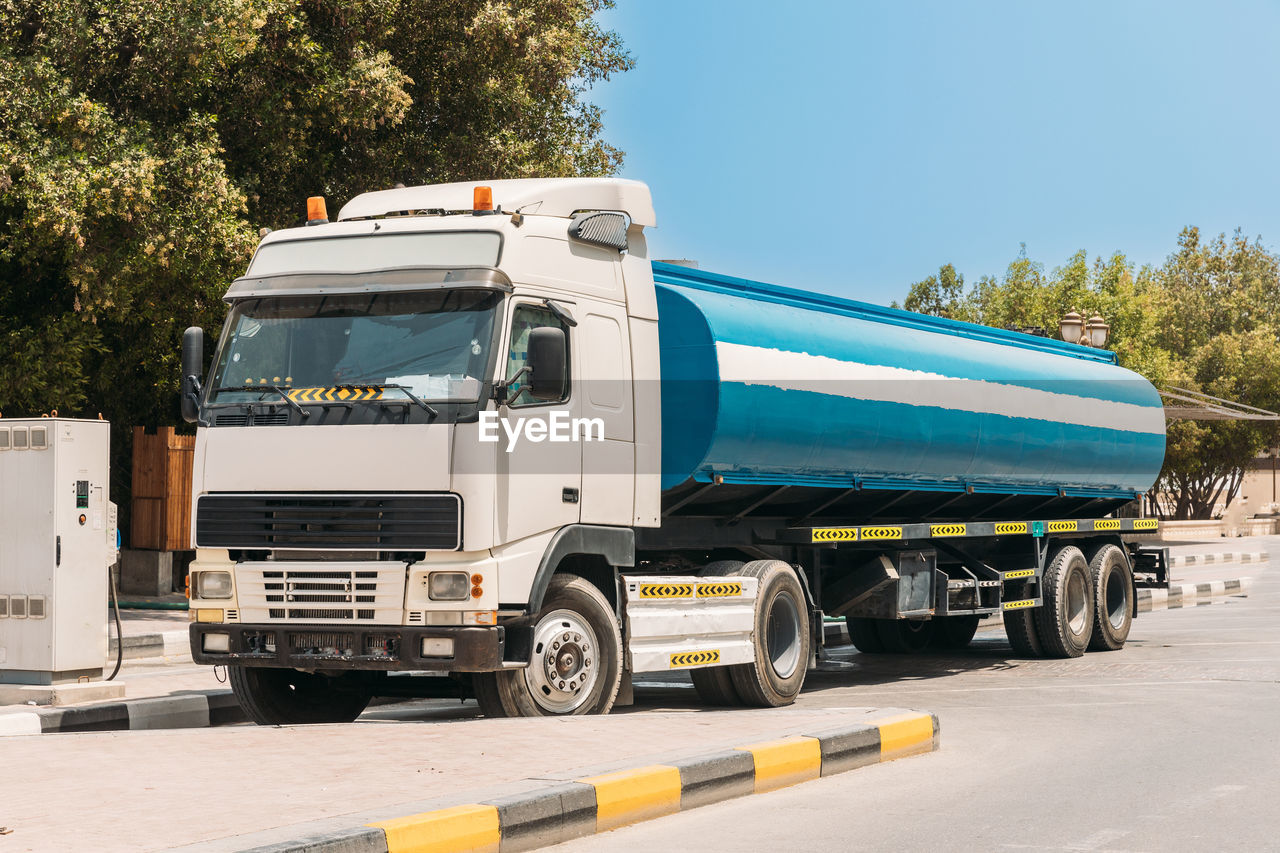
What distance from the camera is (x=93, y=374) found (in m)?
22.4

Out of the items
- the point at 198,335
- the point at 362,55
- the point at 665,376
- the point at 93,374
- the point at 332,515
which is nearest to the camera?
the point at 332,515

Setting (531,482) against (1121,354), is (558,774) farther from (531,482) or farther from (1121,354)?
(1121,354)

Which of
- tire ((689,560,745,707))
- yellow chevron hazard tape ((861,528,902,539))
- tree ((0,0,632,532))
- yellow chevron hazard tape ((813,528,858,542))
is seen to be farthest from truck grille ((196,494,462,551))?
tree ((0,0,632,532))

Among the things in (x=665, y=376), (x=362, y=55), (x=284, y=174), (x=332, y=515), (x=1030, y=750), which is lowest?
(x=1030, y=750)

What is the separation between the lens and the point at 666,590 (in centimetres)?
1064

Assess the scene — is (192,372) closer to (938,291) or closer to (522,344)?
(522,344)

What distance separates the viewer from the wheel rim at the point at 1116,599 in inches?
685

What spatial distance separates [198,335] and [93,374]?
1352 cm

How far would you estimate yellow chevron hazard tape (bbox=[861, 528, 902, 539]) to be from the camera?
42.1ft

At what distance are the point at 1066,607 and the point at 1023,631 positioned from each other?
0.55 metres

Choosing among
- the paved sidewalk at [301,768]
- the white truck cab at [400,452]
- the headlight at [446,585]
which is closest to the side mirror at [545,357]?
the white truck cab at [400,452]

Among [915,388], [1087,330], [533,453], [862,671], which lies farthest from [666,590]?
[1087,330]

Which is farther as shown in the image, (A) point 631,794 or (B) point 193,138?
(B) point 193,138

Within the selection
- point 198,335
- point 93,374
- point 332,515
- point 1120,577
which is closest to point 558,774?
point 332,515
